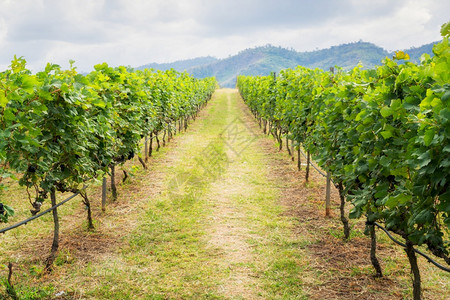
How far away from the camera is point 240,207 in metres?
7.57

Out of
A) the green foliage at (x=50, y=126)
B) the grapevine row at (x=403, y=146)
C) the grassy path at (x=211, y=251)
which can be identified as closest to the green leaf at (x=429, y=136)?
the grapevine row at (x=403, y=146)

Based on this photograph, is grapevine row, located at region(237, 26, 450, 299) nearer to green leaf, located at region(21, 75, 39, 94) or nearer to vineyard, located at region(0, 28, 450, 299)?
vineyard, located at region(0, 28, 450, 299)

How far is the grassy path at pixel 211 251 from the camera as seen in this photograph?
4.51 m

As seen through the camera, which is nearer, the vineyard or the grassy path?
the vineyard

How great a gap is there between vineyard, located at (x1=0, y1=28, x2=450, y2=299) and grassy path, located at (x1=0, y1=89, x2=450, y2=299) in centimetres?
3

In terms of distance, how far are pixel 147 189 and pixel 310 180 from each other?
4362 mm

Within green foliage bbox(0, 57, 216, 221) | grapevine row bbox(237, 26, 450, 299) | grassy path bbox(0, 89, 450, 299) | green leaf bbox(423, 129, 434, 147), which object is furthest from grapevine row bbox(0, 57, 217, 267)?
green leaf bbox(423, 129, 434, 147)

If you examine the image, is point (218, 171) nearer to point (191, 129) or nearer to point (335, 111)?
point (335, 111)

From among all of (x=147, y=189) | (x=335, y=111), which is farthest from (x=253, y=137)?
(x=335, y=111)

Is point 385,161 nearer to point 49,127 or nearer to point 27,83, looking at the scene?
point 27,83

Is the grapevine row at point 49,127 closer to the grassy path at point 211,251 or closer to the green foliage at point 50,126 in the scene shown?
the green foliage at point 50,126

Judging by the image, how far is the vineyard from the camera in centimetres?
313

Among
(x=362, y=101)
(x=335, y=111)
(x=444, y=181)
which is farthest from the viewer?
(x=335, y=111)

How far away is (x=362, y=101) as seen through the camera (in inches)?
157
